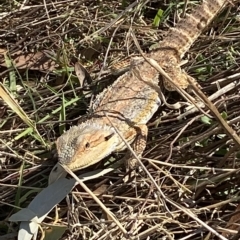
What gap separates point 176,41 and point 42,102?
115 cm

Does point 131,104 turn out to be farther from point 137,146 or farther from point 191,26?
point 191,26

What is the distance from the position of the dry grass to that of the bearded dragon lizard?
5.0 inches

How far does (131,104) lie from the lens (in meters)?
4.27

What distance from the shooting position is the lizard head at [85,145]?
375 cm

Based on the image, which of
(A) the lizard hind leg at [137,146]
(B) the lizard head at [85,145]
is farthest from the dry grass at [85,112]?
(B) the lizard head at [85,145]

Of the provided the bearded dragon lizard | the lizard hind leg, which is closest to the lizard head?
the bearded dragon lizard

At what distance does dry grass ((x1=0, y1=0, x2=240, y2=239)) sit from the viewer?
3.69 m

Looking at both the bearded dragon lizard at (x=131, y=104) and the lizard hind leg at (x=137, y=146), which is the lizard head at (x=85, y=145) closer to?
the bearded dragon lizard at (x=131, y=104)

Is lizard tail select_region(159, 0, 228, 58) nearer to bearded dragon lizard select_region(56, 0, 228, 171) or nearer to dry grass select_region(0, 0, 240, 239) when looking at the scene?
bearded dragon lizard select_region(56, 0, 228, 171)

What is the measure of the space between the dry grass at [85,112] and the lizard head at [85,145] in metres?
0.23

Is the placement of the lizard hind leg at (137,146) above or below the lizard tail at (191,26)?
below

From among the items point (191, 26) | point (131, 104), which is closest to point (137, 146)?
point (131, 104)

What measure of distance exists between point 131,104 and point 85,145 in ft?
1.99

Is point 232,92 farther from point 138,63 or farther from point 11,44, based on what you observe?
point 11,44
